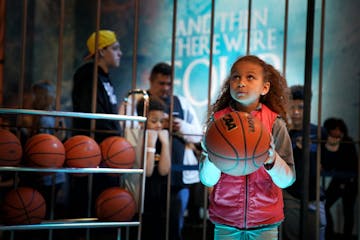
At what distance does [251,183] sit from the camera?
7.25 ft

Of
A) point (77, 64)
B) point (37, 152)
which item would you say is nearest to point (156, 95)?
point (37, 152)

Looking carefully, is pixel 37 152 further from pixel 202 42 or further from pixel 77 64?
pixel 77 64

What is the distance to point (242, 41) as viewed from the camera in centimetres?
569

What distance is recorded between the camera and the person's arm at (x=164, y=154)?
3664mm

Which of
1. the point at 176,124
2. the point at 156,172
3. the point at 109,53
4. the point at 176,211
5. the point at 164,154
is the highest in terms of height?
the point at 109,53

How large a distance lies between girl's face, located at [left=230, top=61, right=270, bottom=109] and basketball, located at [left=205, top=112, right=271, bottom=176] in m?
0.20

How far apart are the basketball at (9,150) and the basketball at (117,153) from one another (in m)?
0.53

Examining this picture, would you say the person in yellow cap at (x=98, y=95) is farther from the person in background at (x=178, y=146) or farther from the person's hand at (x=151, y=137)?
the person in background at (x=178, y=146)

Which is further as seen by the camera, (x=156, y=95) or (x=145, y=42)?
(x=145, y=42)

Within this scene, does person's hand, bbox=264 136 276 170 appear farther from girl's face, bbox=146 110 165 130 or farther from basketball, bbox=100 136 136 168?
girl's face, bbox=146 110 165 130

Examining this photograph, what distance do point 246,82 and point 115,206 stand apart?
1446 millimetres

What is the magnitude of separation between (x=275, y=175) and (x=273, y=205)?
0.20 metres

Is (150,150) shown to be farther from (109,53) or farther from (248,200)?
(248,200)

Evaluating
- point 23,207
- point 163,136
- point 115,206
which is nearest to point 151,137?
point 163,136
